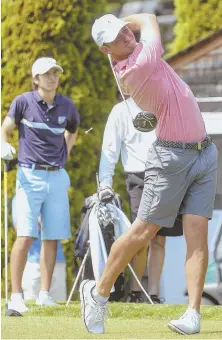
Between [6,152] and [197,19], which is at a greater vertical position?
[197,19]

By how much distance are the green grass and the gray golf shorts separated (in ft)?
2.37

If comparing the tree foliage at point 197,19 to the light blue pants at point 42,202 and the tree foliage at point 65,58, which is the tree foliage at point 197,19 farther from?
the light blue pants at point 42,202

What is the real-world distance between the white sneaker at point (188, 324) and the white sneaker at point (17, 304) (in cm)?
219

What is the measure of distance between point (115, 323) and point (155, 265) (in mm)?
2150

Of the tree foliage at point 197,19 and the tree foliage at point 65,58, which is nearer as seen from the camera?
the tree foliage at point 65,58

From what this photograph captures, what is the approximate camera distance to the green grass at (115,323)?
8367 millimetres

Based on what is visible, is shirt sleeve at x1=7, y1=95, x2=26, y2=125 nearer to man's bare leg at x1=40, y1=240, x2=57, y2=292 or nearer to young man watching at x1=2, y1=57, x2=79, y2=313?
young man watching at x1=2, y1=57, x2=79, y2=313

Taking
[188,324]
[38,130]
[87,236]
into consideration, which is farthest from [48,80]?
[188,324]

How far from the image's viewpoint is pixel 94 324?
28.2 feet

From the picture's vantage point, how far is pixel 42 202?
36.8ft

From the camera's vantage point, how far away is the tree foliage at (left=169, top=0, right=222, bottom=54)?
1705 cm

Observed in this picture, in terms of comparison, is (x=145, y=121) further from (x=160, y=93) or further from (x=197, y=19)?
(x=197, y=19)

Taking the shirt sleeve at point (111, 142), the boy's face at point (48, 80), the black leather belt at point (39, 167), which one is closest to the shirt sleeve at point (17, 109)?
the boy's face at point (48, 80)

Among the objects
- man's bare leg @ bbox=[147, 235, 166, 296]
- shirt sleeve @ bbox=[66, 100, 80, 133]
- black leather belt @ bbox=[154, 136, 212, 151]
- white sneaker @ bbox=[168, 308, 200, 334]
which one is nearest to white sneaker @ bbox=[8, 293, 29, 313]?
man's bare leg @ bbox=[147, 235, 166, 296]
